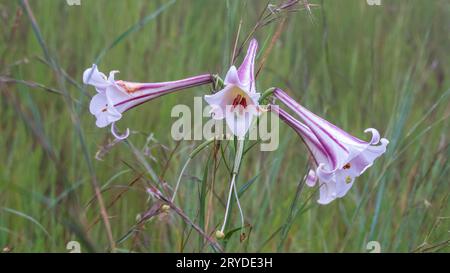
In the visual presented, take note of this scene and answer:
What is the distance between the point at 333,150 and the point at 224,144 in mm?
808

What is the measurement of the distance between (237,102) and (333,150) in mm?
191

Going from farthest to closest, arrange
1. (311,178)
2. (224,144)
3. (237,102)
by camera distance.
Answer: (224,144) < (311,178) < (237,102)

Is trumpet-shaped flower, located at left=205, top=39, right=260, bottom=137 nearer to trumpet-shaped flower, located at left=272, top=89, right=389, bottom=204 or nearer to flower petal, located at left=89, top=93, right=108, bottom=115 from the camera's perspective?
trumpet-shaped flower, located at left=272, top=89, right=389, bottom=204

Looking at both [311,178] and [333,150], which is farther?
[311,178]

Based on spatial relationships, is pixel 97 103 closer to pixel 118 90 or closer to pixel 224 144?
pixel 118 90

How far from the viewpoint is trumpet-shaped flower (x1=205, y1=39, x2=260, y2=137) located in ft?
4.21

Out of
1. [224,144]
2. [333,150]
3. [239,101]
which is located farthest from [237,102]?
[224,144]

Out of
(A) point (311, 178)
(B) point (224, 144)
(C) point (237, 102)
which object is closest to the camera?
(C) point (237, 102)

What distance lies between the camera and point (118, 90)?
1413 millimetres

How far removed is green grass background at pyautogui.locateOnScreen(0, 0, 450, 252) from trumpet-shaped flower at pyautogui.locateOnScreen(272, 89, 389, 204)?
0.24m

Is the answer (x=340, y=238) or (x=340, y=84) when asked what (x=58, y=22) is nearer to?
(x=340, y=84)

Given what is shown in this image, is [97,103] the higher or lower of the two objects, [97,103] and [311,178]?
the higher
